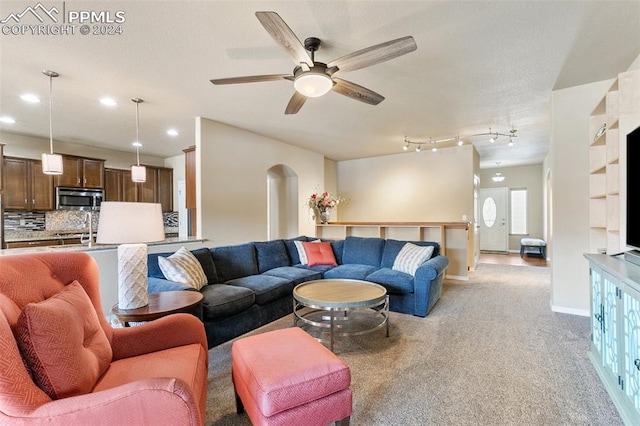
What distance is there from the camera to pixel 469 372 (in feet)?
A: 7.28

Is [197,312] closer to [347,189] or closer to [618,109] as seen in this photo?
[618,109]

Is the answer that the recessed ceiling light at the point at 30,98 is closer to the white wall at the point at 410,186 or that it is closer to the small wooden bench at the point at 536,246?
the white wall at the point at 410,186

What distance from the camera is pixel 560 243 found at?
11.5ft

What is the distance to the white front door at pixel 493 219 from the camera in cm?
892

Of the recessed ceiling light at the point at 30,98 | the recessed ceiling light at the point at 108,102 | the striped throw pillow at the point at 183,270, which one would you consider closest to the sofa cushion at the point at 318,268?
the striped throw pillow at the point at 183,270

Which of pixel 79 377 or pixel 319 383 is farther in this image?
pixel 319 383

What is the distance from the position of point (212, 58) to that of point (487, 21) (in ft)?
7.45

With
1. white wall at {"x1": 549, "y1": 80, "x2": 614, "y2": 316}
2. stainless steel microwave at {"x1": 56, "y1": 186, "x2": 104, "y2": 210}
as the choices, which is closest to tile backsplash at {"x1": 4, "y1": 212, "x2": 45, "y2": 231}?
stainless steel microwave at {"x1": 56, "y1": 186, "x2": 104, "y2": 210}

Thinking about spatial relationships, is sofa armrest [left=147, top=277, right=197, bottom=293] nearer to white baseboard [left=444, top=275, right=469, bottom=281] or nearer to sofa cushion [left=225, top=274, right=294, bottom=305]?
sofa cushion [left=225, top=274, right=294, bottom=305]

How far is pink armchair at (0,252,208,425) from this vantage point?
948 mm

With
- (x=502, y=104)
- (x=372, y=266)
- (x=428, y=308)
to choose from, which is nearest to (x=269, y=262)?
(x=372, y=266)

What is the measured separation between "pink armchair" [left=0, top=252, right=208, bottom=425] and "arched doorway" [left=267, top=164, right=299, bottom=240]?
15.5 feet

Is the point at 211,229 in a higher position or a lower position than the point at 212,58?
lower

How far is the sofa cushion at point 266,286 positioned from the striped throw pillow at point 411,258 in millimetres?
1463
